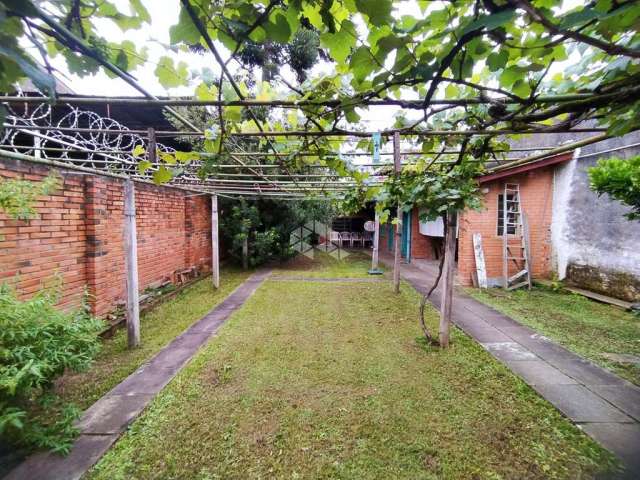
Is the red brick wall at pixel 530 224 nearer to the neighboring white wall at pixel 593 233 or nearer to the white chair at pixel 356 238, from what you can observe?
the neighboring white wall at pixel 593 233

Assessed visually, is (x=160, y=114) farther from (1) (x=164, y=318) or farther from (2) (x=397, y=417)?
(2) (x=397, y=417)

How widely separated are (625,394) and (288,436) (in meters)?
3.10

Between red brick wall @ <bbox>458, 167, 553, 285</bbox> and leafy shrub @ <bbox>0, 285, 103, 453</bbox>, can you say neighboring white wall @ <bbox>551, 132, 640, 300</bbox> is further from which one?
leafy shrub @ <bbox>0, 285, 103, 453</bbox>

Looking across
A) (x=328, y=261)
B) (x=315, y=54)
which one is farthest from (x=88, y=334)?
(x=328, y=261)

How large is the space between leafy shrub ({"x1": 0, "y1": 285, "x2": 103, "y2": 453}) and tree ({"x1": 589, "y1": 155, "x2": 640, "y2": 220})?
5545 millimetres

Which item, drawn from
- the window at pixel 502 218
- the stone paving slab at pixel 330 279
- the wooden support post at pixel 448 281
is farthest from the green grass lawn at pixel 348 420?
the window at pixel 502 218

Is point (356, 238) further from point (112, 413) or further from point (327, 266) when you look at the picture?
point (112, 413)

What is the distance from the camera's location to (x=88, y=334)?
2.22 m

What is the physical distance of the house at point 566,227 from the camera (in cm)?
509

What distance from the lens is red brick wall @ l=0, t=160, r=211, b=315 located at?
2.81 metres

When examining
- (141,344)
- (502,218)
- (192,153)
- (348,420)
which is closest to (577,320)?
(502,218)

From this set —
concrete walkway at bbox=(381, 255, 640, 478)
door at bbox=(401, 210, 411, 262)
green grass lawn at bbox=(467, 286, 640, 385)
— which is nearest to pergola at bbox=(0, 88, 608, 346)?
concrete walkway at bbox=(381, 255, 640, 478)

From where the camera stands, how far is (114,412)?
230cm

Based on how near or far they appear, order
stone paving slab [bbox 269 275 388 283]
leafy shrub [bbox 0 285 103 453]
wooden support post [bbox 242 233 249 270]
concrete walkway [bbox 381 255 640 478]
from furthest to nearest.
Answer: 1. wooden support post [bbox 242 233 249 270]
2. stone paving slab [bbox 269 275 388 283]
3. concrete walkway [bbox 381 255 640 478]
4. leafy shrub [bbox 0 285 103 453]
